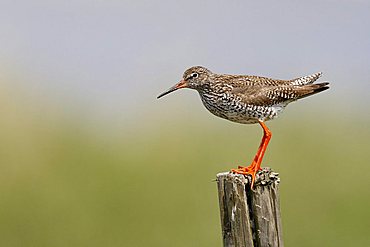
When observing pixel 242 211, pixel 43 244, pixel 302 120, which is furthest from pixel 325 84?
pixel 302 120

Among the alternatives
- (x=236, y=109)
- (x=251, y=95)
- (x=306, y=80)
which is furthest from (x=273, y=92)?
(x=306, y=80)

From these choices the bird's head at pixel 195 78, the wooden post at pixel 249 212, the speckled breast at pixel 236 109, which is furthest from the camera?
the bird's head at pixel 195 78

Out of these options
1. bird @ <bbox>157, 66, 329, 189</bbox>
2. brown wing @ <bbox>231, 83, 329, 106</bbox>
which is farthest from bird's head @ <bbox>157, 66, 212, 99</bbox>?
brown wing @ <bbox>231, 83, 329, 106</bbox>

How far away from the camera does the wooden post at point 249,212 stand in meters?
4.94

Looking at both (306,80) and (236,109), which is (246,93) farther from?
(306,80)

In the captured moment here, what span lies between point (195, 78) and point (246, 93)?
0.42m

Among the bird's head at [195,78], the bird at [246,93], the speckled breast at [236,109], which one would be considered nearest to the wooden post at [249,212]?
the bird at [246,93]

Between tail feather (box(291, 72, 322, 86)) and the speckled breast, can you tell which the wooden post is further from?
tail feather (box(291, 72, 322, 86))

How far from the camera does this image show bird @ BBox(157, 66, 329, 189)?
637 centimetres

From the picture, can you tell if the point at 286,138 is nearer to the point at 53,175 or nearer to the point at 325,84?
the point at 53,175

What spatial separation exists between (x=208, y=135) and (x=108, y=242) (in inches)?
80.8

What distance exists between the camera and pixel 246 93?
643cm

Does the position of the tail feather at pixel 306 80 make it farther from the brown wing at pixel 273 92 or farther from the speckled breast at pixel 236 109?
the speckled breast at pixel 236 109

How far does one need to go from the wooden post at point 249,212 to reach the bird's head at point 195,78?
1636 mm
